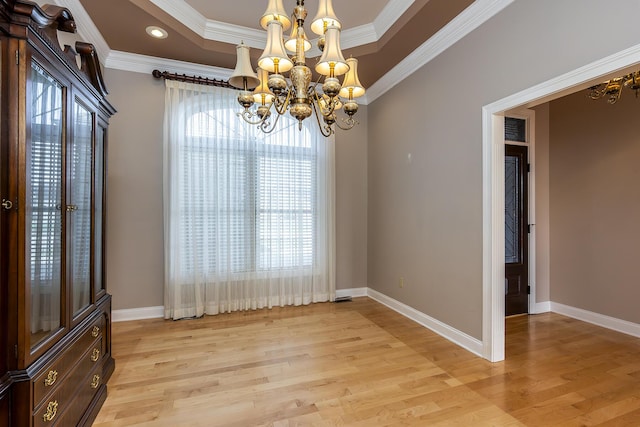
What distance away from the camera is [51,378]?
4.76 feet

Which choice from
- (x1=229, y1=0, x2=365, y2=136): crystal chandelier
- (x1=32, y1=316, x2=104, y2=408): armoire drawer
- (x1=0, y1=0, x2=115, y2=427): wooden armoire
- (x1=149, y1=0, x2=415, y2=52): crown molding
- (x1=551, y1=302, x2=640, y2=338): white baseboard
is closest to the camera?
(x1=0, y1=0, x2=115, y2=427): wooden armoire

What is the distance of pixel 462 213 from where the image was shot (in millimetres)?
2881

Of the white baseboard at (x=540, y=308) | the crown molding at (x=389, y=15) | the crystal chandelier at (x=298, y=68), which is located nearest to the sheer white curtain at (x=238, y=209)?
the crown molding at (x=389, y=15)

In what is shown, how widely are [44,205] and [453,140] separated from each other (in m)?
3.14

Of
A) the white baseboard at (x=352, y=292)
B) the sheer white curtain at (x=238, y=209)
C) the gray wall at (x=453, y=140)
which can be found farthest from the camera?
the white baseboard at (x=352, y=292)

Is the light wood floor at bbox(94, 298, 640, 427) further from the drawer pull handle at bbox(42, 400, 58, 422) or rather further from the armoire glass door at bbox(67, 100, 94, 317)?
the armoire glass door at bbox(67, 100, 94, 317)

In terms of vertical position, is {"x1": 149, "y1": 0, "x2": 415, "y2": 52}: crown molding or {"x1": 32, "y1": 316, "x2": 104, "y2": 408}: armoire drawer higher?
{"x1": 149, "y1": 0, "x2": 415, "y2": 52}: crown molding

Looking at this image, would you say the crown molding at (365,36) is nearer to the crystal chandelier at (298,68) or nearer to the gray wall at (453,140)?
the gray wall at (453,140)

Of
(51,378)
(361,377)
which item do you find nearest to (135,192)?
(51,378)

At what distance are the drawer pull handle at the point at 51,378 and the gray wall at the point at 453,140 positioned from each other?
3.00m

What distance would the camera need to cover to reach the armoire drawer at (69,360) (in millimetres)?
1360

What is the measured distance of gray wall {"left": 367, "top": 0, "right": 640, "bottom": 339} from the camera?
2.01 meters

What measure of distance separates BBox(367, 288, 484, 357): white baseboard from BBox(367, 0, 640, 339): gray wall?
7 centimetres

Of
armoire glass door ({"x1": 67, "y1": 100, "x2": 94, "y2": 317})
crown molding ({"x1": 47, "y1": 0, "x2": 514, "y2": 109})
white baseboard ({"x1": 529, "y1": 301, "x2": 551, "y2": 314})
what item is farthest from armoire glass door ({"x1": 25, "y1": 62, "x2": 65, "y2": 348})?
white baseboard ({"x1": 529, "y1": 301, "x2": 551, "y2": 314})
